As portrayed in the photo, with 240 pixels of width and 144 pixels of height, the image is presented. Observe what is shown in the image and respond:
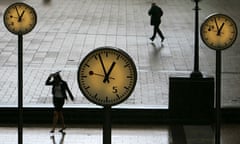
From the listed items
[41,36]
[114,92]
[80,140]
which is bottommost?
[80,140]

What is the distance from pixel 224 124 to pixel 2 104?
5.34 metres

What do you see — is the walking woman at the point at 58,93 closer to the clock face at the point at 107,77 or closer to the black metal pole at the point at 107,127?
the black metal pole at the point at 107,127

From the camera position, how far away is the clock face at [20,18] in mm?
13383

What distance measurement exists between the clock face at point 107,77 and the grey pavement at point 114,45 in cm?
1065

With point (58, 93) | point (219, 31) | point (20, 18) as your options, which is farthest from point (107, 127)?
point (58, 93)

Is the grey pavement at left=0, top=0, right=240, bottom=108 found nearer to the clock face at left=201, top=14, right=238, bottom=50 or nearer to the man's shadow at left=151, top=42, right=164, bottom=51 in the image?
the man's shadow at left=151, top=42, right=164, bottom=51

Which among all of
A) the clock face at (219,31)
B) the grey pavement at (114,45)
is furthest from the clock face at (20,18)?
→ the grey pavement at (114,45)

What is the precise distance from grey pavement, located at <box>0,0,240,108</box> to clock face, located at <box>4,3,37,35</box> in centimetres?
A: 414

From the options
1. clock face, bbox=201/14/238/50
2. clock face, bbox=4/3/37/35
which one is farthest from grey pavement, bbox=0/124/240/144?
clock face, bbox=201/14/238/50

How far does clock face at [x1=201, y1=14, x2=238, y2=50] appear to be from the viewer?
1199cm

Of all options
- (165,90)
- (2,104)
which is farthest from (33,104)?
(165,90)

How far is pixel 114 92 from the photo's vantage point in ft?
22.1

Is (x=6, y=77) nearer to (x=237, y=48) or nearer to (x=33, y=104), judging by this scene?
(x=33, y=104)

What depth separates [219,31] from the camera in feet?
39.6
